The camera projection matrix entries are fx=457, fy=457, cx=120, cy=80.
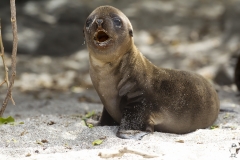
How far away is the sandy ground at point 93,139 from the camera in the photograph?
3781 mm

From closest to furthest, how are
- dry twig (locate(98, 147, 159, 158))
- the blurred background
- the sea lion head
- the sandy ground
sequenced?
dry twig (locate(98, 147, 159, 158)) → the sandy ground → the sea lion head → the blurred background

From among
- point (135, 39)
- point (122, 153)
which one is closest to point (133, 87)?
point (122, 153)

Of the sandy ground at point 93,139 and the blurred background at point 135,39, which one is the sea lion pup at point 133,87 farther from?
the blurred background at point 135,39

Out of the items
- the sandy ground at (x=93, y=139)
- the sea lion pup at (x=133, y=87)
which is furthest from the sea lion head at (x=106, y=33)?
the sandy ground at (x=93, y=139)

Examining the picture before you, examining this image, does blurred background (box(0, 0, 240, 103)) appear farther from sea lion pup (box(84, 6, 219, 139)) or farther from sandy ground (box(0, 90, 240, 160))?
sea lion pup (box(84, 6, 219, 139))

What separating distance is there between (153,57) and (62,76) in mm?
2230

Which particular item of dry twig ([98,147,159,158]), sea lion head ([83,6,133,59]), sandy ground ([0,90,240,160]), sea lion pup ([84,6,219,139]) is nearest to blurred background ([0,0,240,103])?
sandy ground ([0,90,240,160])

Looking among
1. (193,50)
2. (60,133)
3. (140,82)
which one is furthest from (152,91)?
(193,50)

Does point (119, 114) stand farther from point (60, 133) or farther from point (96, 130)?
point (60, 133)

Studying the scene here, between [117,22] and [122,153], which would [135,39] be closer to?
[117,22]

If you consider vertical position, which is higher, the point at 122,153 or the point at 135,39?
the point at 122,153

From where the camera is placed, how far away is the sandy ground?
3781 millimetres

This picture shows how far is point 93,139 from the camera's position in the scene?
14.6ft

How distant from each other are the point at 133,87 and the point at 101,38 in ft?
2.01
